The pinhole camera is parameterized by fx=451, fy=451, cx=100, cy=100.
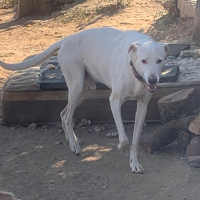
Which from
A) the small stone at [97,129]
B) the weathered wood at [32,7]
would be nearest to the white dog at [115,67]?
the small stone at [97,129]

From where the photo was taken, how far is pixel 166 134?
4.91 m

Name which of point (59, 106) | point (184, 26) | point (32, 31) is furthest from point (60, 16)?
point (59, 106)

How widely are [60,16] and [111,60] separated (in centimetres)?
825

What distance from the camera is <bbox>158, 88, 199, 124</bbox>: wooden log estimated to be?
5.12 m

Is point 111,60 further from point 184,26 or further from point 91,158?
point 184,26

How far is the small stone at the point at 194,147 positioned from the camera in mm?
4582

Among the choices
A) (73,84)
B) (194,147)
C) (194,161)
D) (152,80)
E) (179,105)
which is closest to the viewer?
(152,80)

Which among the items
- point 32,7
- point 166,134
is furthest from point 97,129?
point 32,7

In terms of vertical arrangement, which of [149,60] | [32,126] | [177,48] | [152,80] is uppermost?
[149,60]

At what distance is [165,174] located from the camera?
4.50 meters

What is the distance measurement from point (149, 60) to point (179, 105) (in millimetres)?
1231

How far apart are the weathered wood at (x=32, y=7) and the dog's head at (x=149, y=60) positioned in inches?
376

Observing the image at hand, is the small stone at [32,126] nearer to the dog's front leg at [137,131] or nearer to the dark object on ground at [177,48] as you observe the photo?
the dog's front leg at [137,131]

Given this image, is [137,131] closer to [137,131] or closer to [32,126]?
[137,131]
